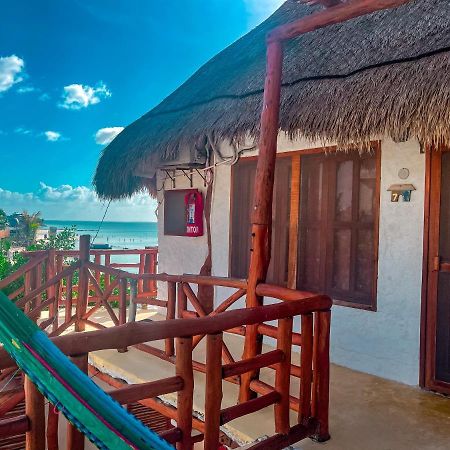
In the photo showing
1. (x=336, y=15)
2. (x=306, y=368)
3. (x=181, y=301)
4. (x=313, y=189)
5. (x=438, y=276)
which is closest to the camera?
(x=306, y=368)

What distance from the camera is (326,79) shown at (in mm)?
3713

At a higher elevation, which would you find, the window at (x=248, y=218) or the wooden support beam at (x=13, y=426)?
the window at (x=248, y=218)

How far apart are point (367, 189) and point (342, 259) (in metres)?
0.64

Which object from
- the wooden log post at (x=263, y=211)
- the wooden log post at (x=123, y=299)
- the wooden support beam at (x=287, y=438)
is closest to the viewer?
the wooden support beam at (x=287, y=438)

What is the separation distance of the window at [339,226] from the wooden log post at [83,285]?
2163 mm

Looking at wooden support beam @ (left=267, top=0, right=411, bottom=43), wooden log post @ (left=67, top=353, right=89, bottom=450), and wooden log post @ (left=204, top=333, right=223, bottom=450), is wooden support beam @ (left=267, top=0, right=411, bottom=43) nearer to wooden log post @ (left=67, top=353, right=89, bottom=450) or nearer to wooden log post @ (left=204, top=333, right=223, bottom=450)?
wooden log post @ (left=204, top=333, right=223, bottom=450)

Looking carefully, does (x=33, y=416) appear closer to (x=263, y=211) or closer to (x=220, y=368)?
(x=220, y=368)

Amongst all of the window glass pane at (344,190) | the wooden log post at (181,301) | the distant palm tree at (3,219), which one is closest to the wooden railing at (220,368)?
the wooden log post at (181,301)

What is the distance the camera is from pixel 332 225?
409 cm

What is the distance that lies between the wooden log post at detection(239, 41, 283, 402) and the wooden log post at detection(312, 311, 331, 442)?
1.45 ft

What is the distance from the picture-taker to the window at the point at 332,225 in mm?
3879

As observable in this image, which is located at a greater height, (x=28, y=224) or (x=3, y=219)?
(x=3, y=219)

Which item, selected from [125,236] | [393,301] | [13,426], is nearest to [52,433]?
[13,426]

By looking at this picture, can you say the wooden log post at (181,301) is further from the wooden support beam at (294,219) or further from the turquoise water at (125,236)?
the turquoise water at (125,236)
